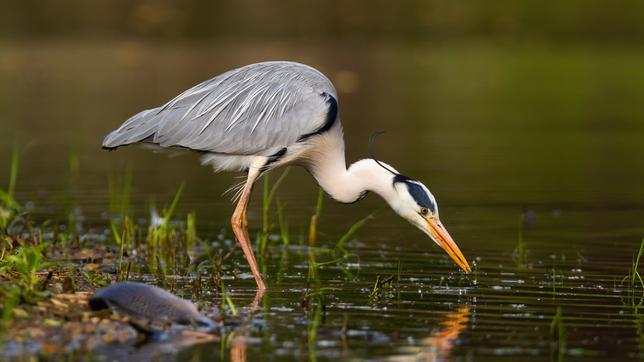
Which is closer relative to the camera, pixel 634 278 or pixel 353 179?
pixel 634 278

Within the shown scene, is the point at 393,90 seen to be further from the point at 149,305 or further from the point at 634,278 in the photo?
the point at 149,305

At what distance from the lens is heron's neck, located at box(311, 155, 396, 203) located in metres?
9.51

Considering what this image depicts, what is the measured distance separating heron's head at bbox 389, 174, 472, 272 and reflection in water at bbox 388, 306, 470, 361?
1110 millimetres

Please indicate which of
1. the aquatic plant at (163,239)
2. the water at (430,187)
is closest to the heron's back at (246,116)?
the aquatic plant at (163,239)

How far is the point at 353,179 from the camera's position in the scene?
9703mm

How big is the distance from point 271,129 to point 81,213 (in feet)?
12.8

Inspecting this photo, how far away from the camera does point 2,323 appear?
703cm

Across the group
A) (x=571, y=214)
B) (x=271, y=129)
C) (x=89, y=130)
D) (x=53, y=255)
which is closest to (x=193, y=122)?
(x=271, y=129)

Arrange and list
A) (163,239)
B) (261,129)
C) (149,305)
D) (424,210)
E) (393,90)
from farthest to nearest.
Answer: (393,90)
(163,239)
(261,129)
(424,210)
(149,305)

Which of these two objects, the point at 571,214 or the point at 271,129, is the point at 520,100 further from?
the point at 271,129

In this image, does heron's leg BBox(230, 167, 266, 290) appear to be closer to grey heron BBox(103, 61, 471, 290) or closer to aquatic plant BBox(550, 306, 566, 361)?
grey heron BBox(103, 61, 471, 290)

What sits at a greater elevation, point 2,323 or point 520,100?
point 520,100

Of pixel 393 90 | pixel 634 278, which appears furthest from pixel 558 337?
pixel 393 90

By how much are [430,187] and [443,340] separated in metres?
7.60
